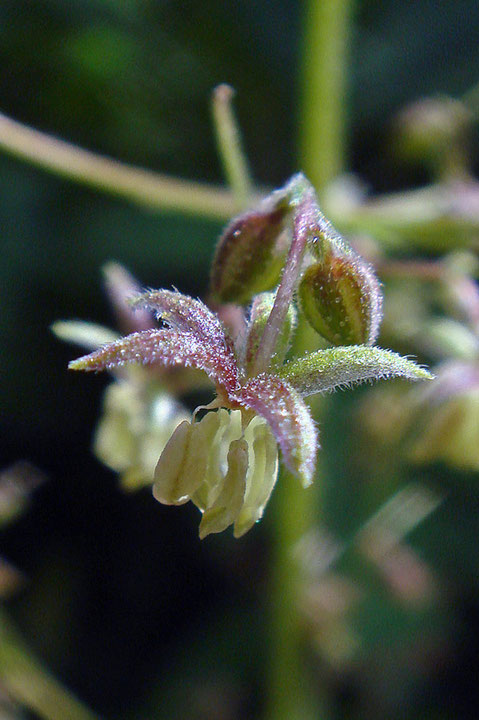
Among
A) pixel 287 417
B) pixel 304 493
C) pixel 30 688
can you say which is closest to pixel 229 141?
pixel 287 417

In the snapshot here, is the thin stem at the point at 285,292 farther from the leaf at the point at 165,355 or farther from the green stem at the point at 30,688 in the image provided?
the green stem at the point at 30,688

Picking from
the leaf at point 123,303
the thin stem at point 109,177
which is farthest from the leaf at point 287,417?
the thin stem at point 109,177

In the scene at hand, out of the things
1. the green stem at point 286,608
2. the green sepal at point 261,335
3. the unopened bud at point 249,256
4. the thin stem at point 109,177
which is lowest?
the green stem at point 286,608

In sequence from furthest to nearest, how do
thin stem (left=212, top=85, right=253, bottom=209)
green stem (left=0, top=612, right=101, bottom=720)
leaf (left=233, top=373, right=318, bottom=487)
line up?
green stem (left=0, top=612, right=101, bottom=720) → thin stem (left=212, top=85, right=253, bottom=209) → leaf (left=233, top=373, right=318, bottom=487)

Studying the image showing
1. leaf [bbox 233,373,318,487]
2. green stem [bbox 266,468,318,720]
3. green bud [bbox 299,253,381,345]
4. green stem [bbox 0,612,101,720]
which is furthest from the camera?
green stem [bbox 266,468,318,720]

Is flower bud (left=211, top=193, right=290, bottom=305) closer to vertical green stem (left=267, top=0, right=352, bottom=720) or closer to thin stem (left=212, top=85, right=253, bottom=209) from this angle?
thin stem (left=212, top=85, right=253, bottom=209)

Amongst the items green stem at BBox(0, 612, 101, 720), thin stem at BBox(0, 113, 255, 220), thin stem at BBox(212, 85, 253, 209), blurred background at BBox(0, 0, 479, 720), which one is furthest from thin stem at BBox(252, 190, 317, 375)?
blurred background at BBox(0, 0, 479, 720)

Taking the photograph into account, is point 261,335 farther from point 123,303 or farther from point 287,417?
point 123,303

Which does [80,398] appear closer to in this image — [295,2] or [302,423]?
[295,2]

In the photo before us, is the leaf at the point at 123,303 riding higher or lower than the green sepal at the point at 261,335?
higher
